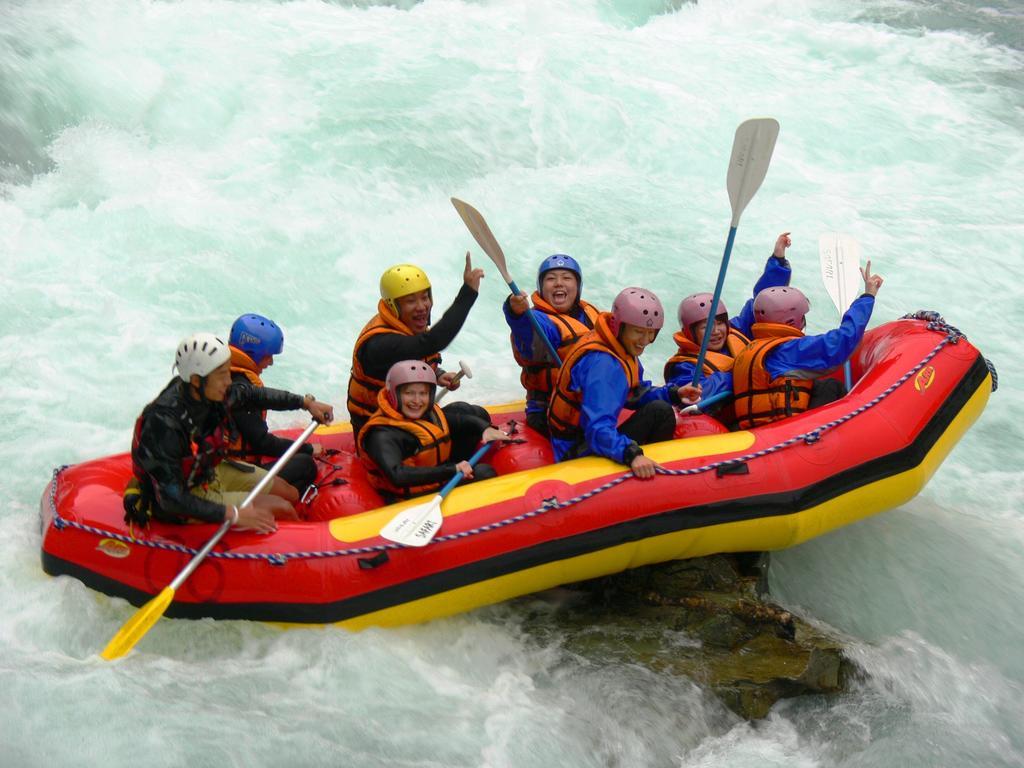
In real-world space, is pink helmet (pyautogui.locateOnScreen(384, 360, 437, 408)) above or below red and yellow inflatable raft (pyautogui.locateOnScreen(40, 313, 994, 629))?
above

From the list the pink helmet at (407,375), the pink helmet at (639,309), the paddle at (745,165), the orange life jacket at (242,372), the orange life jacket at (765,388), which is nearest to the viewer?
the pink helmet at (639,309)

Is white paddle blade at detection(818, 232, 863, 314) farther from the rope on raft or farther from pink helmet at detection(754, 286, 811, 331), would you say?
the rope on raft

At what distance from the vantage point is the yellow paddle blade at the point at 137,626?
3689 mm

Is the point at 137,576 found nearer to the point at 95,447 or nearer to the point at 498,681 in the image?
the point at 498,681

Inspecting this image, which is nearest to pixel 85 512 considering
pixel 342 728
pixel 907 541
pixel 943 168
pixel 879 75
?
pixel 342 728

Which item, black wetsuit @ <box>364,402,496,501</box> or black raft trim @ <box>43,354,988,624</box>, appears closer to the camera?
black raft trim @ <box>43,354,988,624</box>

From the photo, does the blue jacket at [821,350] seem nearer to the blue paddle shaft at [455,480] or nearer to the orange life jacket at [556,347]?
the orange life jacket at [556,347]

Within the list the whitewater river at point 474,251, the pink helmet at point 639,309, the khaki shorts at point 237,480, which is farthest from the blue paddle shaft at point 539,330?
the khaki shorts at point 237,480

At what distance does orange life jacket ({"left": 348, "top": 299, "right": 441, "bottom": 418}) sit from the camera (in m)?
4.38

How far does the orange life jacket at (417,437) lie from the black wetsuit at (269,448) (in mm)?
295

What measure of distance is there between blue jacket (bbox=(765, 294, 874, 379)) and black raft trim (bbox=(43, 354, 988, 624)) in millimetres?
488

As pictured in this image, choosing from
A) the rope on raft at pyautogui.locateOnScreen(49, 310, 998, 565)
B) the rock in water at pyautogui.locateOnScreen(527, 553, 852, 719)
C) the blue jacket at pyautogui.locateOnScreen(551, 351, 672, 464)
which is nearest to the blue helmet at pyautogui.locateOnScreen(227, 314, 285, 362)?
the rope on raft at pyautogui.locateOnScreen(49, 310, 998, 565)

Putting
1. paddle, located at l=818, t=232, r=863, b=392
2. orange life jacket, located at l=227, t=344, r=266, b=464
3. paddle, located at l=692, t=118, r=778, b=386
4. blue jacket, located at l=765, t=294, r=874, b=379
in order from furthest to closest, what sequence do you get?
paddle, located at l=818, t=232, r=863, b=392 → paddle, located at l=692, t=118, r=778, b=386 → blue jacket, located at l=765, t=294, r=874, b=379 → orange life jacket, located at l=227, t=344, r=266, b=464

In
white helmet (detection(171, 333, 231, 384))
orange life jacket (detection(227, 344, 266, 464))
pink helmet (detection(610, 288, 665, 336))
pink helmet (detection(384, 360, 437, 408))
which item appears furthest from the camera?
orange life jacket (detection(227, 344, 266, 464))
